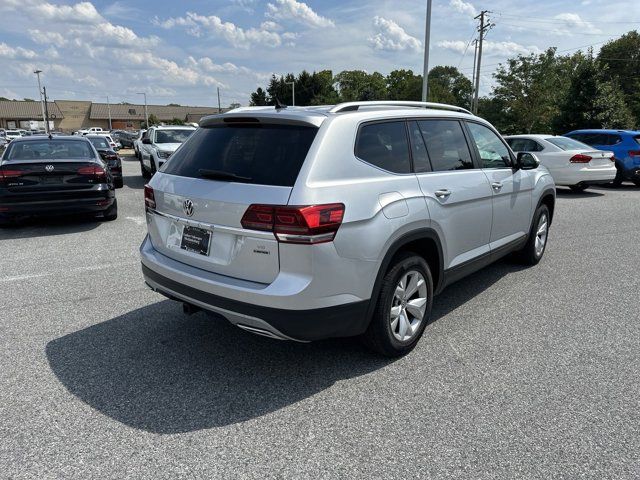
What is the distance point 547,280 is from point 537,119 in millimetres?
40427

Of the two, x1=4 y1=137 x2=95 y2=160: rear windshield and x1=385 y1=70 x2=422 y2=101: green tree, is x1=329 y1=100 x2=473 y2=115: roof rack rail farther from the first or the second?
x1=385 y1=70 x2=422 y2=101: green tree

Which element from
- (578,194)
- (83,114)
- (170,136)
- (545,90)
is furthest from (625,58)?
(83,114)

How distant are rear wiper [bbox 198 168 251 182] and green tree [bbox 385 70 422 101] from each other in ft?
266

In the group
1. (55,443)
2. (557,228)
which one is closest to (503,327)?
(55,443)

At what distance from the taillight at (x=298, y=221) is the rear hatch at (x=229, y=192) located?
43mm

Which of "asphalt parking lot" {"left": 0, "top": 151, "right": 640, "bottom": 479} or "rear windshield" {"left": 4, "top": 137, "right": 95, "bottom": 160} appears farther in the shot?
"rear windshield" {"left": 4, "top": 137, "right": 95, "bottom": 160}

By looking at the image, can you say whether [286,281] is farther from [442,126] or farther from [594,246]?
[594,246]

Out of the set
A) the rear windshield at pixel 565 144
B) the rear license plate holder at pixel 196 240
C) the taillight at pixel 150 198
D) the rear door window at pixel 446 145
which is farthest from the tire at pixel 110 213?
the rear windshield at pixel 565 144

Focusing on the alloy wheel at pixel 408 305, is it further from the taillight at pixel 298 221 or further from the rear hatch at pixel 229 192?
the rear hatch at pixel 229 192

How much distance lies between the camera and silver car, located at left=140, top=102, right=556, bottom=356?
9.31 ft

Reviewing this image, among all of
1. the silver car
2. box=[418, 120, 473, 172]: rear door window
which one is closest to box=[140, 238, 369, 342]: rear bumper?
the silver car

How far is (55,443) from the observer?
102 inches

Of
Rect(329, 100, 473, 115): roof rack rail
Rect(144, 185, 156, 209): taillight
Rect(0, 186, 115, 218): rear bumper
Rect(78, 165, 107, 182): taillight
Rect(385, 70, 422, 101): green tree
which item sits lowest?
Rect(0, 186, 115, 218): rear bumper

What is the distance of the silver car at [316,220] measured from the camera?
9.31ft
